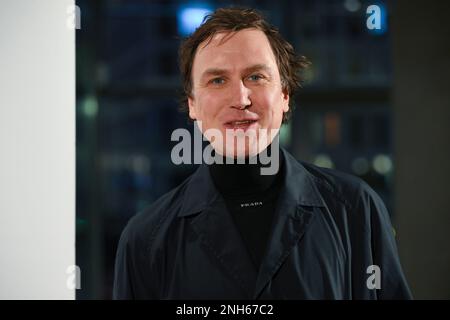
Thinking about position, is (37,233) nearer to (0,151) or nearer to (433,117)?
(0,151)

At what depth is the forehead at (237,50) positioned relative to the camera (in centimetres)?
127

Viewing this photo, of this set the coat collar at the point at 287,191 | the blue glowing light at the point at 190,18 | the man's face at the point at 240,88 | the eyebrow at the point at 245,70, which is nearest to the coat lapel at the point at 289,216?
the coat collar at the point at 287,191

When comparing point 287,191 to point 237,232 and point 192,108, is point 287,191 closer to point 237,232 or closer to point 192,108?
point 237,232

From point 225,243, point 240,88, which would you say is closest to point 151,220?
point 225,243

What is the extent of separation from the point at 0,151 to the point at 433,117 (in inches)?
51.7

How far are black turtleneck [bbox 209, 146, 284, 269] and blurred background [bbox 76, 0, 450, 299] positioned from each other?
21 centimetres

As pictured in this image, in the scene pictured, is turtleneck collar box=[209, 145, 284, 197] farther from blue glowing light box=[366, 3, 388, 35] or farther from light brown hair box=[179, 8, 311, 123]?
blue glowing light box=[366, 3, 388, 35]

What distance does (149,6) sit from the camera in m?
1.55

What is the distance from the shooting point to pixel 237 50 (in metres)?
1.27

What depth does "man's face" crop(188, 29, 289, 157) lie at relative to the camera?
1272 mm

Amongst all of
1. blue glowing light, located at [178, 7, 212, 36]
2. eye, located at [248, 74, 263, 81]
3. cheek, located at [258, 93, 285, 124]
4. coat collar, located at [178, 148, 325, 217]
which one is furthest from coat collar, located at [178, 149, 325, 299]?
blue glowing light, located at [178, 7, 212, 36]

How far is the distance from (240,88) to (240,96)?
21 mm
